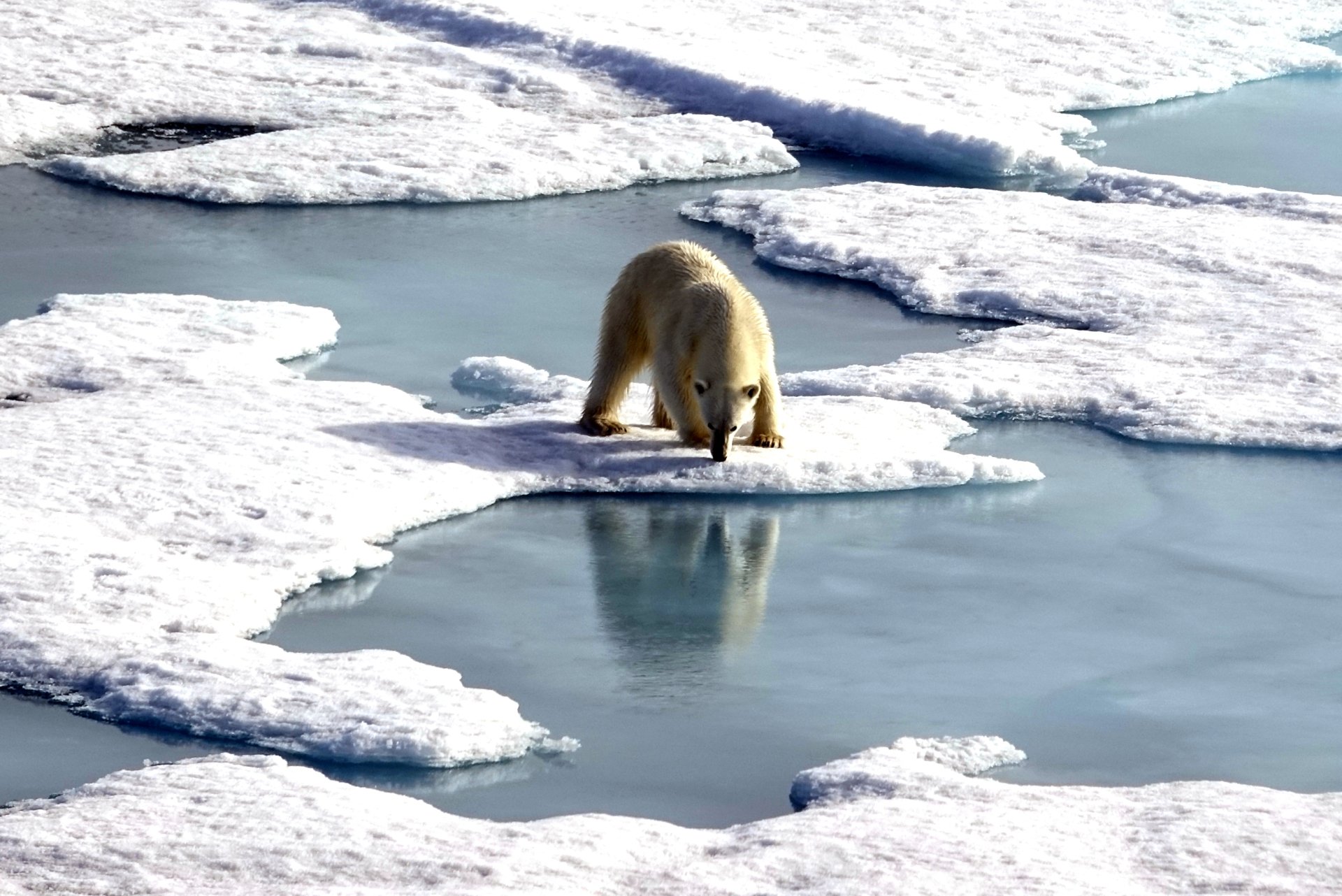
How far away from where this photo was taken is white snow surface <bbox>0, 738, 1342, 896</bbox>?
4551mm

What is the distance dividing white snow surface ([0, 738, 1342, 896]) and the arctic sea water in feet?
0.73

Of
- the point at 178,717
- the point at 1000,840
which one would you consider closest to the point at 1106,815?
the point at 1000,840

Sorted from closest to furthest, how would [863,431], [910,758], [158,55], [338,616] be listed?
[910,758]
[338,616]
[863,431]
[158,55]

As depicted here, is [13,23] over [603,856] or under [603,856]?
over

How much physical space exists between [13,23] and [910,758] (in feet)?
45.8

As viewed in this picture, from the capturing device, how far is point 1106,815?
503 cm

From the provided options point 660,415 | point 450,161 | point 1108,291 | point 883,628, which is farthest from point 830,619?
point 450,161

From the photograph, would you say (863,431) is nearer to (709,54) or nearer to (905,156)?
(905,156)

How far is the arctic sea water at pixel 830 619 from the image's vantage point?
542 cm

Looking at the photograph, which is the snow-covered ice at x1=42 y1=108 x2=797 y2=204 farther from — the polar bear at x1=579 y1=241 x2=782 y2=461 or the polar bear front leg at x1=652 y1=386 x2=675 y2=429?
the polar bear at x1=579 y1=241 x2=782 y2=461

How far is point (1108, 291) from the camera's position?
35.1 ft

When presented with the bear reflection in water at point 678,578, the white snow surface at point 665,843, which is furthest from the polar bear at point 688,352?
the white snow surface at point 665,843

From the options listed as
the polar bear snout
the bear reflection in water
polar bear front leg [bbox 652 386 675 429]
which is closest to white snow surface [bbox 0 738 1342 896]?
the bear reflection in water

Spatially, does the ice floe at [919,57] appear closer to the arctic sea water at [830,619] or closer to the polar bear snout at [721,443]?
the arctic sea water at [830,619]
